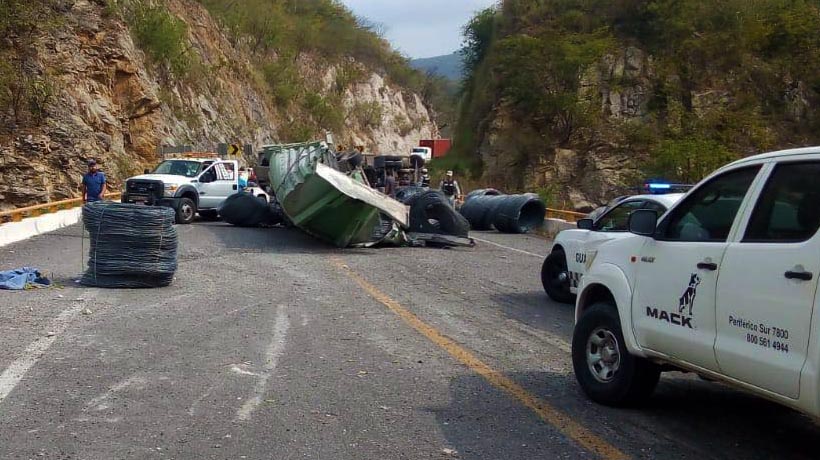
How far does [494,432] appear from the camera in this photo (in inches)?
233

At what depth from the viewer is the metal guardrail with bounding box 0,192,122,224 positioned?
21009mm

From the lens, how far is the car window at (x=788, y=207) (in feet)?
15.8

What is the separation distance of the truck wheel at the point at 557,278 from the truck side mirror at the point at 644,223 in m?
5.79

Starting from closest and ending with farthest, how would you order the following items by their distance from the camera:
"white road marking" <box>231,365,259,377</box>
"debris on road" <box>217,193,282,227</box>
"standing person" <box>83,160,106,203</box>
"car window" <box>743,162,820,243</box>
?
"car window" <box>743,162,820,243</box> < "white road marking" <box>231,365,259,377</box> < "standing person" <box>83,160,106,203</box> < "debris on road" <box>217,193,282,227</box>

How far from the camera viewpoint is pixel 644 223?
20.4 ft

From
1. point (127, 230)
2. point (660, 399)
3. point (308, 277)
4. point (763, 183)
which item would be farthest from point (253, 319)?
point (763, 183)

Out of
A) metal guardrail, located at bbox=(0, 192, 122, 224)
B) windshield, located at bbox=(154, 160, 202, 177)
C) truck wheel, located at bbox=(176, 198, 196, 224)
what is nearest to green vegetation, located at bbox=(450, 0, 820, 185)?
windshield, located at bbox=(154, 160, 202, 177)

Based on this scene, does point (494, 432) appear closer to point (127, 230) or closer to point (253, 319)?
point (253, 319)

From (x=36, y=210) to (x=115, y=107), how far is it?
15849 millimetres

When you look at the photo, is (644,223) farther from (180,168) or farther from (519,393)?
(180,168)

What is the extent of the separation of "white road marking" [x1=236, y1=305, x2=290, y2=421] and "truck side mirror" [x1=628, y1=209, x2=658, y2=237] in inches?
122

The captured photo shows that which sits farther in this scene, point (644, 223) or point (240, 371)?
point (240, 371)

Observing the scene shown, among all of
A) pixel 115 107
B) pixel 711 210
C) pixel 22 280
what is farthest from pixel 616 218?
pixel 115 107

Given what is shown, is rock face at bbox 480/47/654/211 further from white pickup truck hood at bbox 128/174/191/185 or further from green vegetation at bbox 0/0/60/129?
green vegetation at bbox 0/0/60/129
